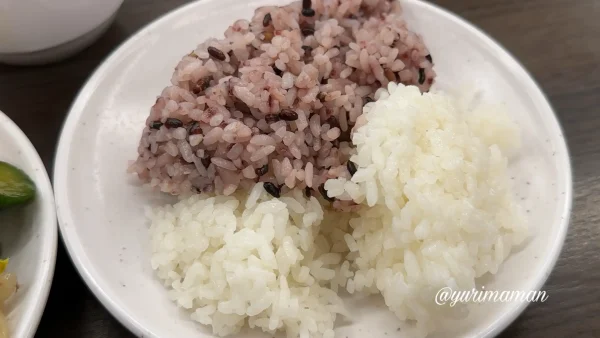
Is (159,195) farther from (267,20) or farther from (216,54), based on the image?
(267,20)

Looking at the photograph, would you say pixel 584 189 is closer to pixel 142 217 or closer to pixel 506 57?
pixel 506 57

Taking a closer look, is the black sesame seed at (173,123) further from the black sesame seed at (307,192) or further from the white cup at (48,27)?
the white cup at (48,27)

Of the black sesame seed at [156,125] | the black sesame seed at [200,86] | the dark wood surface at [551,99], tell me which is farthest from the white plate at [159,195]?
the black sesame seed at [200,86]

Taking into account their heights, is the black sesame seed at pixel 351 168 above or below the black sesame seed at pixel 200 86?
below

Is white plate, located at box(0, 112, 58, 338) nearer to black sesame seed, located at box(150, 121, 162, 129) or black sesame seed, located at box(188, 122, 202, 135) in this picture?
black sesame seed, located at box(150, 121, 162, 129)

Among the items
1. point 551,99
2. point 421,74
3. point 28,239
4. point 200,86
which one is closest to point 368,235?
point 421,74

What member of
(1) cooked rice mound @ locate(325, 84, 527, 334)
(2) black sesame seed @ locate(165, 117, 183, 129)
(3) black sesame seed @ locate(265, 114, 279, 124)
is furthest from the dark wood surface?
(3) black sesame seed @ locate(265, 114, 279, 124)
